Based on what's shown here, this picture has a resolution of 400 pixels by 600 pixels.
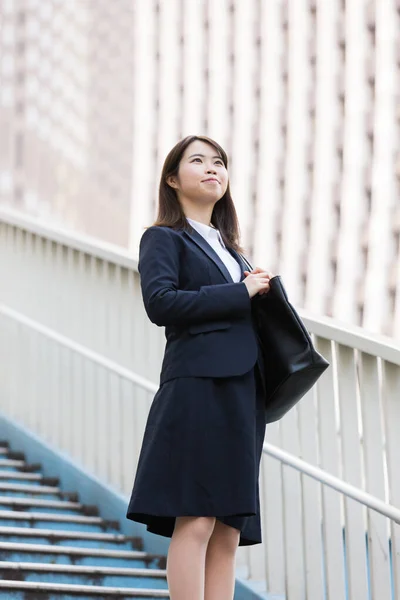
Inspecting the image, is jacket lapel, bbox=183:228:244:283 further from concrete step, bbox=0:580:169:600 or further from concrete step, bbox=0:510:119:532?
concrete step, bbox=0:510:119:532

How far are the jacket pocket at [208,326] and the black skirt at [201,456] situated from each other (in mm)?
125

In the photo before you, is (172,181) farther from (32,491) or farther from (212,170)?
(32,491)

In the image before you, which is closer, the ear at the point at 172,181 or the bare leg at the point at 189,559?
the bare leg at the point at 189,559

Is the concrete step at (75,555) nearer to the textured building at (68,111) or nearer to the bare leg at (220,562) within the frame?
the bare leg at (220,562)

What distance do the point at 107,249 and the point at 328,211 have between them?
71.8 m

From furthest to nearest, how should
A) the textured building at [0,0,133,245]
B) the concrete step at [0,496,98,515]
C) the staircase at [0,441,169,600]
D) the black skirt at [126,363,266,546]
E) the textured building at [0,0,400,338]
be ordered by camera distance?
the textured building at [0,0,133,245] → the textured building at [0,0,400,338] → the concrete step at [0,496,98,515] → the staircase at [0,441,169,600] → the black skirt at [126,363,266,546]

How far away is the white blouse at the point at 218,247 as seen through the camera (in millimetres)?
2854

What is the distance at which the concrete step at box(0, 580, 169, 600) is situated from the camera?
336cm

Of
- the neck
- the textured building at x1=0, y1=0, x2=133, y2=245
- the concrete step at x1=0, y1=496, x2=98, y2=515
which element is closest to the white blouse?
the neck

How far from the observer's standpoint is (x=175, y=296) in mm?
2639

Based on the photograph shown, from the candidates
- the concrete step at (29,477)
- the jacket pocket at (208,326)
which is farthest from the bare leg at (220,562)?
the concrete step at (29,477)

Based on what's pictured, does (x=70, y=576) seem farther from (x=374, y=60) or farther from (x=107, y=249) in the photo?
(x=374, y=60)

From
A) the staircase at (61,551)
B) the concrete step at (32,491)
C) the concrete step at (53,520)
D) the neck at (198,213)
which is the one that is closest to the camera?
the neck at (198,213)

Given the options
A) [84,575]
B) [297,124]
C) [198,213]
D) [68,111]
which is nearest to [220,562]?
[198,213]
